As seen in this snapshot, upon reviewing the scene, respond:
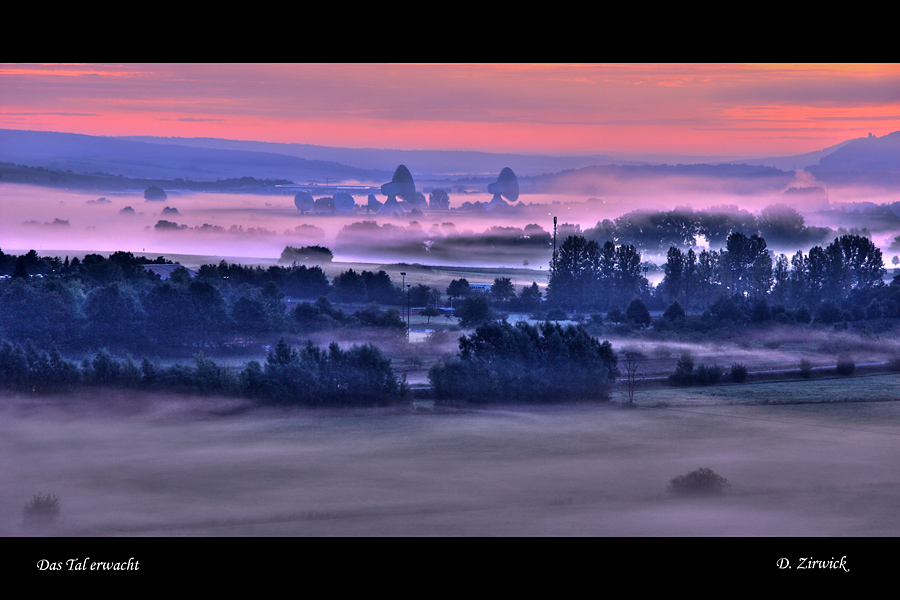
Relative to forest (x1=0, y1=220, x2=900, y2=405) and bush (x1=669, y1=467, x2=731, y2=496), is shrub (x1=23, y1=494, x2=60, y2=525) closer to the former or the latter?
forest (x1=0, y1=220, x2=900, y2=405)

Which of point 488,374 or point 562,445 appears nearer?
point 562,445

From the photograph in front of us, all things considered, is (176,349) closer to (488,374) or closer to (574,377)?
(488,374)

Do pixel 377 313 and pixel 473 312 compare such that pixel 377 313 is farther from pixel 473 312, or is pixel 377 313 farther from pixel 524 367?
pixel 524 367

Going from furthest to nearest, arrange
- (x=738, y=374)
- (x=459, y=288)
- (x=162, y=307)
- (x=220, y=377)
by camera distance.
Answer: (x=459, y=288) → (x=162, y=307) → (x=738, y=374) → (x=220, y=377)

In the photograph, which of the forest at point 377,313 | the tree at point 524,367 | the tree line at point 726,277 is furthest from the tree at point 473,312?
the tree line at point 726,277

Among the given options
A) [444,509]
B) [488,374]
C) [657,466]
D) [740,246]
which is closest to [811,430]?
[657,466]

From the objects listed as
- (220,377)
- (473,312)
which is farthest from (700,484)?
(473,312)
